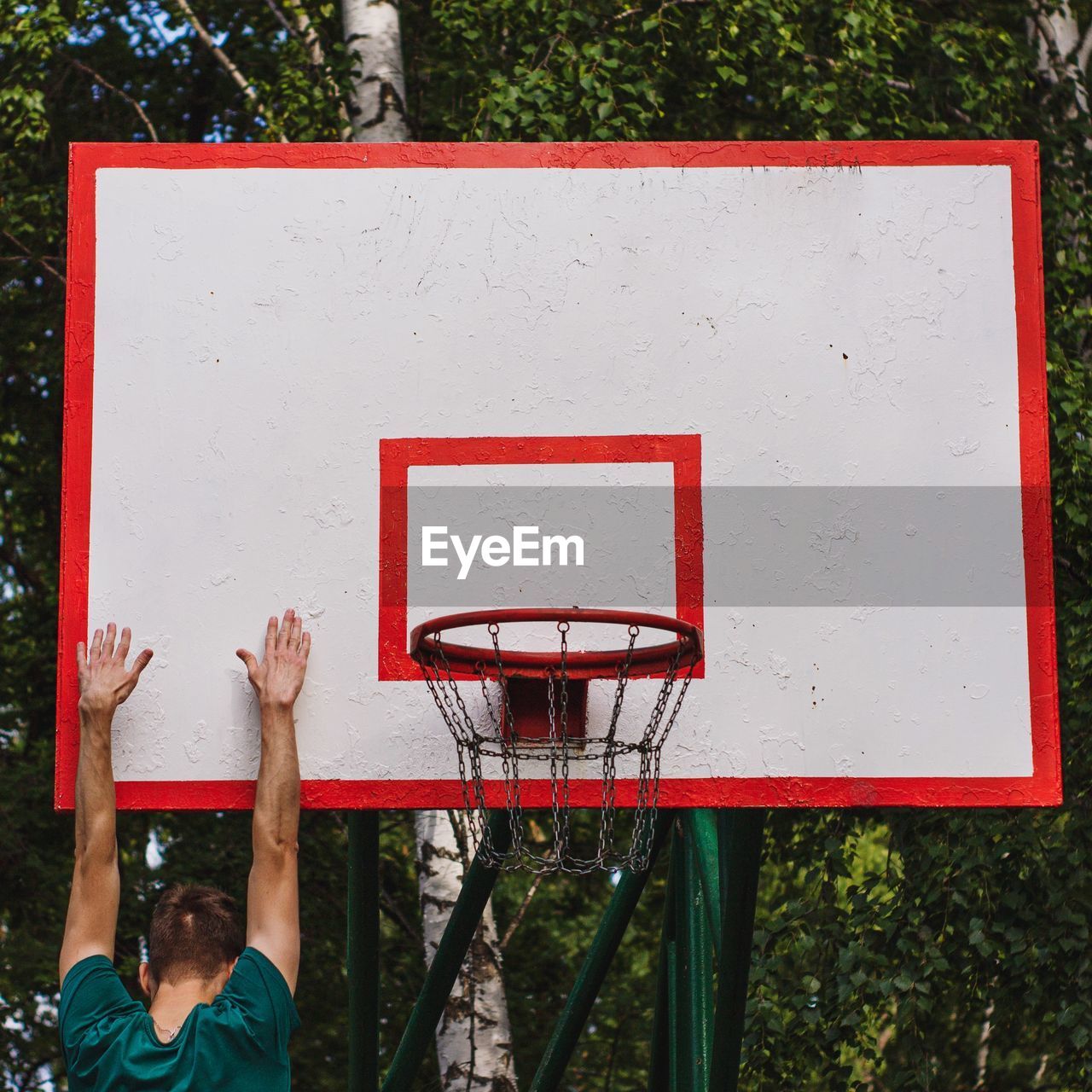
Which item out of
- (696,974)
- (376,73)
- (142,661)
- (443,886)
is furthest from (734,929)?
(376,73)

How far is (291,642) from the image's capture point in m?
4.11

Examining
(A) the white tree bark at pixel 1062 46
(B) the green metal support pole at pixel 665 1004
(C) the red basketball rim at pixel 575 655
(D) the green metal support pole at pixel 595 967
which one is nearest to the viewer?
(C) the red basketball rim at pixel 575 655

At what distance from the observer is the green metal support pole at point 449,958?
482cm

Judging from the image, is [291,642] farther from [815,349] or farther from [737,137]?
[737,137]

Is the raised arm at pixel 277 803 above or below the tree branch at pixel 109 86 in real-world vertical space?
below

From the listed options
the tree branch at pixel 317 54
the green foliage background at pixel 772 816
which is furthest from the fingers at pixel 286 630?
the tree branch at pixel 317 54

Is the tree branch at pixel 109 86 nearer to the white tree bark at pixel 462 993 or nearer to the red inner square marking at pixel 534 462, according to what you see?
the white tree bark at pixel 462 993

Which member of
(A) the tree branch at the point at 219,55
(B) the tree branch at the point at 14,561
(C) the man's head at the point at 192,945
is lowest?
(C) the man's head at the point at 192,945

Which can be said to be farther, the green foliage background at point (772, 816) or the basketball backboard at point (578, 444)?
the green foliage background at point (772, 816)

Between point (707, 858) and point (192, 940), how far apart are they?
7.76 feet

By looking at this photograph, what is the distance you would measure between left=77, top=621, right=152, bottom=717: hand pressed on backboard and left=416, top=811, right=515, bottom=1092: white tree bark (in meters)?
3.25

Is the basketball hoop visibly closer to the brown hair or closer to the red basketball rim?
the red basketball rim

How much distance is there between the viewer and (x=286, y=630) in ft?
13.6

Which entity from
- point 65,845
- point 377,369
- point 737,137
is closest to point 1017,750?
point 377,369
